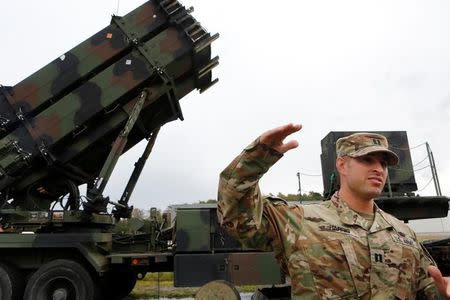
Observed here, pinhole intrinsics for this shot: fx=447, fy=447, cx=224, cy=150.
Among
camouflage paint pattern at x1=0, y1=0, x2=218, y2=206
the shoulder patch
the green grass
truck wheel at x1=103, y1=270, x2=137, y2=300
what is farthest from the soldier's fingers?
the green grass

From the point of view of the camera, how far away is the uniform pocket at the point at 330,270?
162 centimetres

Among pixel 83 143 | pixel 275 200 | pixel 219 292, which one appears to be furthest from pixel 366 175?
pixel 83 143

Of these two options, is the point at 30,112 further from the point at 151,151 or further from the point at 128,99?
the point at 151,151

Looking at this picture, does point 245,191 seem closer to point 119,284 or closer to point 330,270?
point 330,270

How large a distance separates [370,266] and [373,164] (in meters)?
0.41

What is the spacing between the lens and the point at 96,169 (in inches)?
293

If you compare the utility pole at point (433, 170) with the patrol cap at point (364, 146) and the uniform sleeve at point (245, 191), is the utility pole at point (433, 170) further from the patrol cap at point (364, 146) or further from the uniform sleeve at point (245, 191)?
the uniform sleeve at point (245, 191)

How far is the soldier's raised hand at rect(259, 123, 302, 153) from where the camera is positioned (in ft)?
4.74

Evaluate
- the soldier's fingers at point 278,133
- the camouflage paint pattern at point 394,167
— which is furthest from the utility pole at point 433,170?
the soldier's fingers at point 278,133

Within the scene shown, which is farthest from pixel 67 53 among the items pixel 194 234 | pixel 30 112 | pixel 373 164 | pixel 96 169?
pixel 373 164

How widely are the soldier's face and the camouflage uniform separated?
98mm

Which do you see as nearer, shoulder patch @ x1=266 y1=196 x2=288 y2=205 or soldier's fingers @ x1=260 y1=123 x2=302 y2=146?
soldier's fingers @ x1=260 y1=123 x2=302 y2=146

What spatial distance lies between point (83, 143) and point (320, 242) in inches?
219

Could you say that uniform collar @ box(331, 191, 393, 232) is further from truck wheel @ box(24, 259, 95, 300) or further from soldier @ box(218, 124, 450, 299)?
truck wheel @ box(24, 259, 95, 300)
